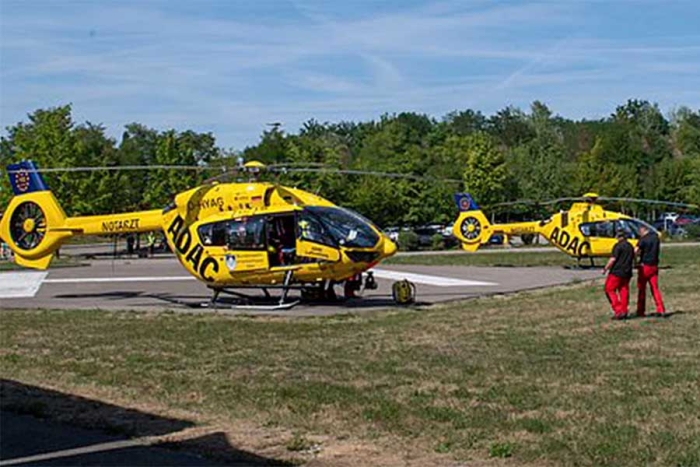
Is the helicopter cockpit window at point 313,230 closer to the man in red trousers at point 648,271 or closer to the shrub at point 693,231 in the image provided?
the man in red trousers at point 648,271

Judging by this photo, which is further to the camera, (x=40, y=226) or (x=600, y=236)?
(x=600, y=236)

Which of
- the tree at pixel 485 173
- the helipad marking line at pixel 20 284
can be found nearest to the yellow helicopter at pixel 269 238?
the helipad marking line at pixel 20 284

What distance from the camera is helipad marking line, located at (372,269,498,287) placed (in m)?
28.9

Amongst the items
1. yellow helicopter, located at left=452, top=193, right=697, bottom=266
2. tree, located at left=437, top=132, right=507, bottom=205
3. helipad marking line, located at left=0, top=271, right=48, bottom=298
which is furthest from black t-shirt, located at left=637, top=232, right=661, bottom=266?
tree, located at left=437, top=132, right=507, bottom=205

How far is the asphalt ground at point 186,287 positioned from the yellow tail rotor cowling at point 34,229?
3.75ft

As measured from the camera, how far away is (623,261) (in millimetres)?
18828

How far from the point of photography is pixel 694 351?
13.8 meters

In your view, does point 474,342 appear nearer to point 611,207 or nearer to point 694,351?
point 694,351

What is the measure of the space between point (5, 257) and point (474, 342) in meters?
45.2

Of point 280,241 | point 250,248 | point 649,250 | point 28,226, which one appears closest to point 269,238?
point 280,241

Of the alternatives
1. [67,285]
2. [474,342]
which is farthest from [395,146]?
[474,342]

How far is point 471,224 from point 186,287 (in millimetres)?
16185

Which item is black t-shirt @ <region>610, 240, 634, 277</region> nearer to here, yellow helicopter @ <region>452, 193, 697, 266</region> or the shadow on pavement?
the shadow on pavement

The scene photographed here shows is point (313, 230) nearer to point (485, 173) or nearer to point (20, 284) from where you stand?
point (20, 284)
